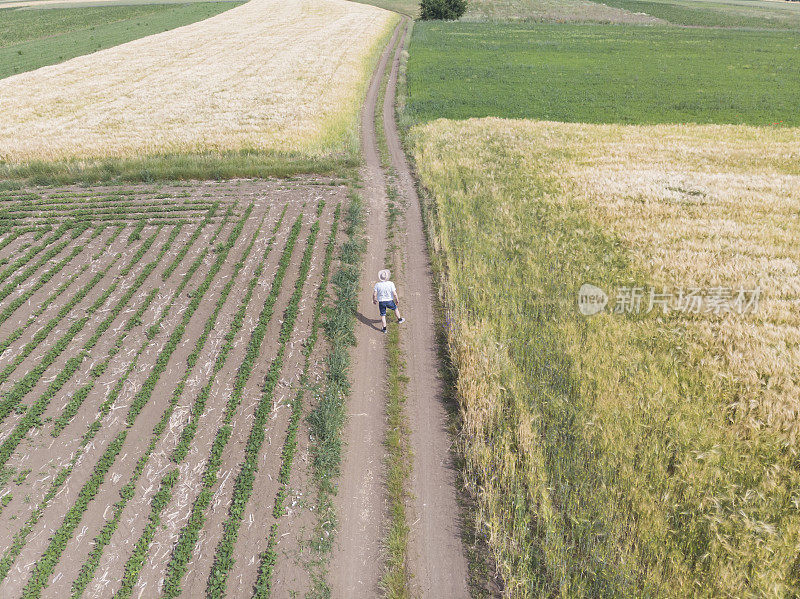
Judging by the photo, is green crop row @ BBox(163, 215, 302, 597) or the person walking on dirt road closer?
green crop row @ BBox(163, 215, 302, 597)

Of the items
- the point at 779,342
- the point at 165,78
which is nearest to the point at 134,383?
the point at 779,342

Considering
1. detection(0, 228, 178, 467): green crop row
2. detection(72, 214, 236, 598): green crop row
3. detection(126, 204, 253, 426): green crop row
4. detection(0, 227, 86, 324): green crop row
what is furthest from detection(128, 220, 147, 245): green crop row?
detection(72, 214, 236, 598): green crop row

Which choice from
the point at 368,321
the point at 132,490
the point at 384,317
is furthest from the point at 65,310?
the point at 384,317

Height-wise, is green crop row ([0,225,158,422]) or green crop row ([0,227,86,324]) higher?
green crop row ([0,227,86,324])

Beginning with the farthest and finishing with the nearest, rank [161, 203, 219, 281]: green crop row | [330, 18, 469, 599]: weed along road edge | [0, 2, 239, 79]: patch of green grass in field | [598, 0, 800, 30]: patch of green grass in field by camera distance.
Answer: [598, 0, 800, 30]: patch of green grass in field
[0, 2, 239, 79]: patch of green grass in field
[161, 203, 219, 281]: green crop row
[330, 18, 469, 599]: weed along road edge

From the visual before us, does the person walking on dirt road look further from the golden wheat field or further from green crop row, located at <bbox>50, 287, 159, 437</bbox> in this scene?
the golden wheat field

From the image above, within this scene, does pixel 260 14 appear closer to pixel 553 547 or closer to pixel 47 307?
pixel 47 307

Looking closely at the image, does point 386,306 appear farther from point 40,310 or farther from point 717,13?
point 717,13

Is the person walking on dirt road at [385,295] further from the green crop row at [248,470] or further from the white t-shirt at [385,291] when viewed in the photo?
the green crop row at [248,470]
